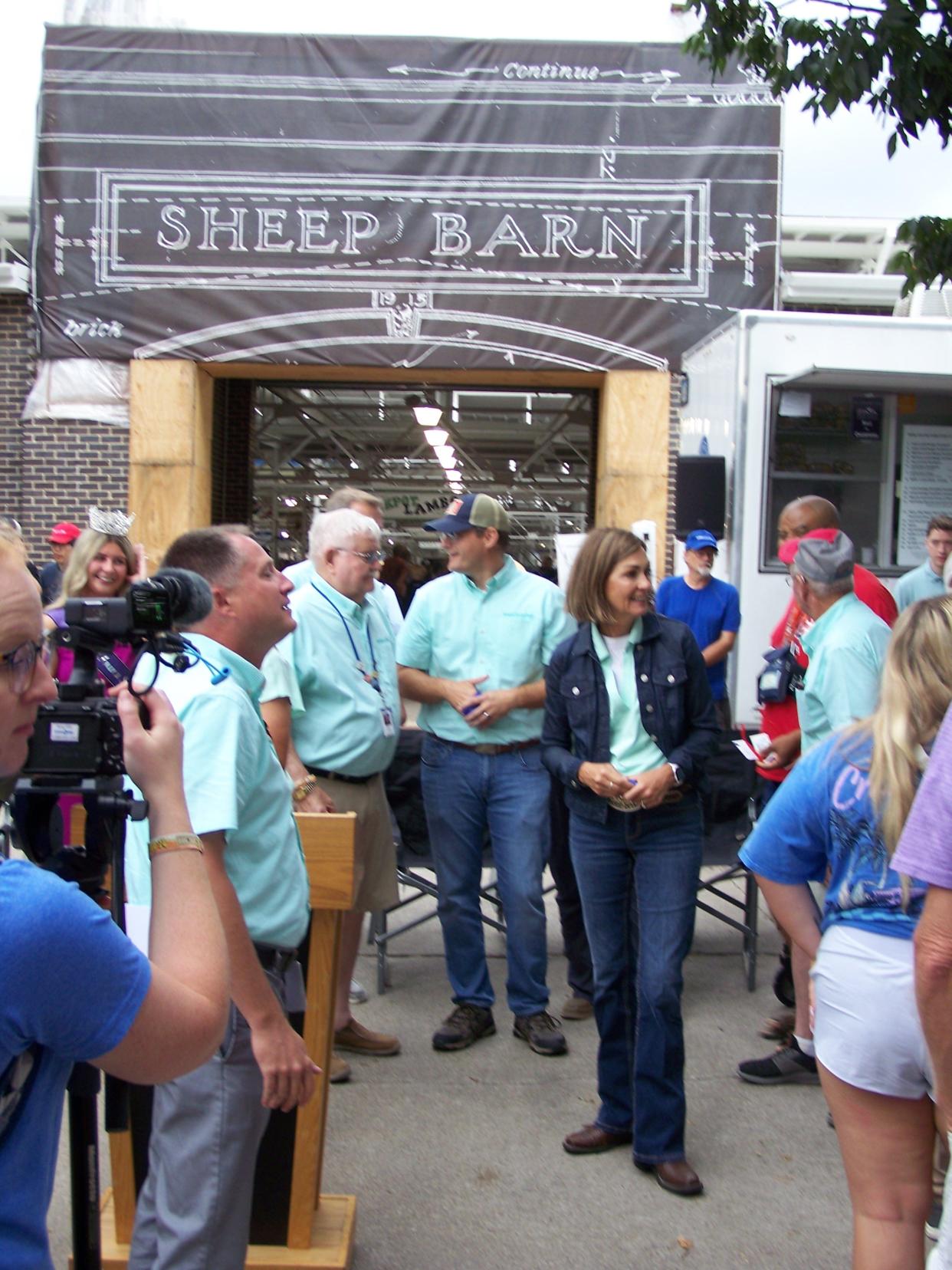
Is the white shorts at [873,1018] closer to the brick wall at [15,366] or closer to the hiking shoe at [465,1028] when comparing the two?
the hiking shoe at [465,1028]

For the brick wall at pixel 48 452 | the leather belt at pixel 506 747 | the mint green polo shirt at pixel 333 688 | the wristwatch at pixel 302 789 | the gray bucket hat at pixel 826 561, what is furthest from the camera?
the brick wall at pixel 48 452

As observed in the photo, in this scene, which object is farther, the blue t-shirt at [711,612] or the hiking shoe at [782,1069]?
the blue t-shirt at [711,612]

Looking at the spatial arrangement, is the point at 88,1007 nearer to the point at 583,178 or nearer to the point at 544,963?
the point at 544,963

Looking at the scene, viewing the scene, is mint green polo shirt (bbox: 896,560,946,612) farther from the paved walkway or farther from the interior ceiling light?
the interior ceiling light

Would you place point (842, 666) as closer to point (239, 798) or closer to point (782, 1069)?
point (782, 1069)

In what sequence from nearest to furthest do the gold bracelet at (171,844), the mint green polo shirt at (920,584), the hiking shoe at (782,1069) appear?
1. the gold bracelet at (171,844)
2. the hiking shoe at (782,1069)
3. the mint green polo shirt at (920,584)

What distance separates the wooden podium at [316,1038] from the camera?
300 cm

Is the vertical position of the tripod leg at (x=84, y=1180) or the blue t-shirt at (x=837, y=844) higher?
the blue t-shirt at (x=837, y=844)

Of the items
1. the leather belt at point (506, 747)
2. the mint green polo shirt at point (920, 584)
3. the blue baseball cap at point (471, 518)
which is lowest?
the leather belt at point (506, 747)

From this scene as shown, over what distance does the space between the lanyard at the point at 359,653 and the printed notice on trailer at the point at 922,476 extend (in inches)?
201

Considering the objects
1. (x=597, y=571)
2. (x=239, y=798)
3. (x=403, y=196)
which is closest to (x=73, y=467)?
(x=403, y=196)

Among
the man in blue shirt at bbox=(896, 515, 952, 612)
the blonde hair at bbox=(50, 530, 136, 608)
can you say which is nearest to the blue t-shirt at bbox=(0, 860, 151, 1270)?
the blonde hair at bbox=(50, 530, 136, 608)

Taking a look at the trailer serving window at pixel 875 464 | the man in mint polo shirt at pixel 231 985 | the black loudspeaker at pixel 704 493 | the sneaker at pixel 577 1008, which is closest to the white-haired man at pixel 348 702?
the sneaker at pixel 577 1008

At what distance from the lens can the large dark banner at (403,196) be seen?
1203cm
